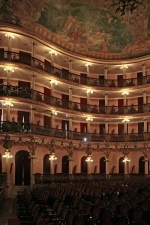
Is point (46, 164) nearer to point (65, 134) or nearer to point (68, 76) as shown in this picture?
point (65, 134)

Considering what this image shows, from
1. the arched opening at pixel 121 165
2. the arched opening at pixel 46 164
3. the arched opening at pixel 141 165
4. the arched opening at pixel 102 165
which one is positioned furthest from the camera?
the arched opening at pixel 121 165

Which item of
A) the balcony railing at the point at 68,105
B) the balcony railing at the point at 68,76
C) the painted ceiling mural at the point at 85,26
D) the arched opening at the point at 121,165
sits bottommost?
the arched opening at the point at 121,165

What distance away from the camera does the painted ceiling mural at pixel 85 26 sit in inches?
1342

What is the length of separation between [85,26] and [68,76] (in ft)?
22.4

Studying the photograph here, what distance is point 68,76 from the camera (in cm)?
3919

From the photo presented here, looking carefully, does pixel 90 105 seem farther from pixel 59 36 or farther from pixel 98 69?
pixel 59 36

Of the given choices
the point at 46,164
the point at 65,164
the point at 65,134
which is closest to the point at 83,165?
the point at 65,164

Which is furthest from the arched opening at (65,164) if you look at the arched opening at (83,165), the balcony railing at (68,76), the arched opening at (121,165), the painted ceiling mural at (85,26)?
the painted ceiling mural at (85,26)

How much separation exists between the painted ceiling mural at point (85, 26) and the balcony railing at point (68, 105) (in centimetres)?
684

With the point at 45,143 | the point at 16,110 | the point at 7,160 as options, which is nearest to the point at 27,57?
the point at 16,110

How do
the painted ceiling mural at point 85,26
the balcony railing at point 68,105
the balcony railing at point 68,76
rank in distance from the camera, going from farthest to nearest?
the painted ceiling mural at point 85,26 < the balcony railing at point 68,76 < the balcony railing at point 68,105

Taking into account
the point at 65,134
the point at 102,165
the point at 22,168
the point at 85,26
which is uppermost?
the point at 85,26

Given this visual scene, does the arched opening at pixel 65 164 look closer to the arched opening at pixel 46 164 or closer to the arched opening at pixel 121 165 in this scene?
the arched opening at pixel 46 164

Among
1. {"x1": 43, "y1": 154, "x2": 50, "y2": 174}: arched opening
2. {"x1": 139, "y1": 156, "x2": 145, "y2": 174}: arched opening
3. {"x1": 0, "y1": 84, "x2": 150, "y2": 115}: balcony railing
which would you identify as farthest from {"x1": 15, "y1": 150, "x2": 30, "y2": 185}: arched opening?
{"x1": 139, "y1": 156, "x2": 145, "y2": 174}: arched opening
